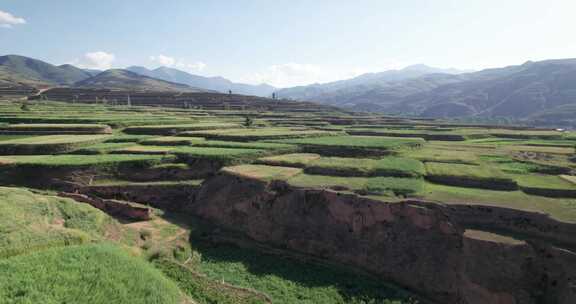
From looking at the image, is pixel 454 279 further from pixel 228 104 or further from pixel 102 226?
pixel 228 104

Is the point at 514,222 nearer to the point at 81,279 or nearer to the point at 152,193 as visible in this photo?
the point at 81,279

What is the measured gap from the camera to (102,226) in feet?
56.6

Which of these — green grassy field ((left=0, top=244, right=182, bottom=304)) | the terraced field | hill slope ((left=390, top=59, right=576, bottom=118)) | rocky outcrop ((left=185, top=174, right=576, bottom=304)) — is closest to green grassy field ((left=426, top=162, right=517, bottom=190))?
the terraced field

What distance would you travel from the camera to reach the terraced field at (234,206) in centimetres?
1286

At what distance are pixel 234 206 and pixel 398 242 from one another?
1011cm

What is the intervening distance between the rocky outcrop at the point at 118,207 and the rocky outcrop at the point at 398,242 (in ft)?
10.4

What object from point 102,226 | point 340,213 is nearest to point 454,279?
point 340,213

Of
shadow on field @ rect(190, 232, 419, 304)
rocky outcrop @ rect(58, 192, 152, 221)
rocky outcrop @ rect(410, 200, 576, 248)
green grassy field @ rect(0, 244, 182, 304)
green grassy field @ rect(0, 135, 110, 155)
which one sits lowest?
shadow on field @ rect(190, 232, 419, 304)

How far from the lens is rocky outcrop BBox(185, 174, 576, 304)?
13836 mm

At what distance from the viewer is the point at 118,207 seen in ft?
68.8

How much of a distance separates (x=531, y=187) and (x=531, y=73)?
22254 cm

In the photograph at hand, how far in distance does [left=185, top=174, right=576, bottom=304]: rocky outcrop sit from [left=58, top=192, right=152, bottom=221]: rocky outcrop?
318 centimetres

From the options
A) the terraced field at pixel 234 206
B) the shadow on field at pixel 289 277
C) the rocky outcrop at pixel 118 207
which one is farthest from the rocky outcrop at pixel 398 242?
the rocky outcrop at pixel 118 207

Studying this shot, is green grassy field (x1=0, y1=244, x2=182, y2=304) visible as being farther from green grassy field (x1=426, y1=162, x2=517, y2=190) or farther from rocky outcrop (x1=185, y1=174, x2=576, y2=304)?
green grassy field (x1=426, y1=162, x2=517, y2=190)
